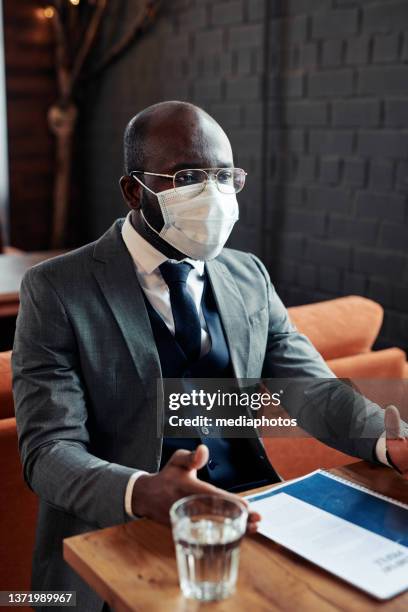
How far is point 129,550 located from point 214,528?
0.42ft

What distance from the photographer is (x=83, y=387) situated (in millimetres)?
1271

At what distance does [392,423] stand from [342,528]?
246 millimetres

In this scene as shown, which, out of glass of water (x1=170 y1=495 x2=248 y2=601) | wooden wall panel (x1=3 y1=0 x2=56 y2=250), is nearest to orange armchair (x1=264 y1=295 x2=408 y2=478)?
glass of water (x1=170 y1=495 x2=248 y2=601)

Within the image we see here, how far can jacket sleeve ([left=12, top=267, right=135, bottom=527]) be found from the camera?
3.42ft

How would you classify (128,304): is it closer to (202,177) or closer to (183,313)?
(183,313)

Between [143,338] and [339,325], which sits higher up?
[143,338]

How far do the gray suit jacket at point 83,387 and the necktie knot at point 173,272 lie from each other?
66 mm

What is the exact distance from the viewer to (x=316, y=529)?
3.12 ft

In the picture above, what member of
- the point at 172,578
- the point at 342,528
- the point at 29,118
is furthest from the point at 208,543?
the point at 29,118

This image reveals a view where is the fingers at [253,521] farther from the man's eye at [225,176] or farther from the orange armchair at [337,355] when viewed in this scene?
the orange armchair at [337,355]

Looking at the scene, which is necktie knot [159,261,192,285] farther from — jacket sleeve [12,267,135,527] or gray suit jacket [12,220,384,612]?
jacket sleeve [12,267,135,527]

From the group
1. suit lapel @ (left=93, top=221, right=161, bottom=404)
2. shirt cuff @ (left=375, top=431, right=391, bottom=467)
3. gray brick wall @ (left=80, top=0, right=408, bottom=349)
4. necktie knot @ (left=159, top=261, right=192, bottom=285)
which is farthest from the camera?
gray brick wall @ (left=80, top=0, right=408, bottom=349)

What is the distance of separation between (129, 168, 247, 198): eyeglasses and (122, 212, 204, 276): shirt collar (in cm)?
9

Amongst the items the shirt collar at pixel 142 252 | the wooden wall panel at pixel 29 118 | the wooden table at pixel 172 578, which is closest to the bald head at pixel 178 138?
the shirt collar at pixel 142 252
